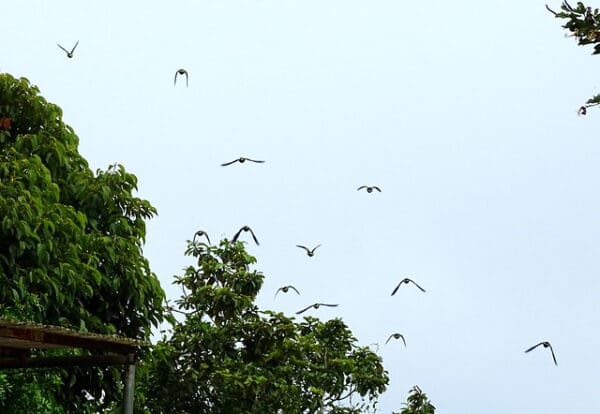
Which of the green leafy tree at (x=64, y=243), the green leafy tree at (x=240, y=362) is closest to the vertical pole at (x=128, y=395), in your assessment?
the green leafy tree at (x=64, y=243)

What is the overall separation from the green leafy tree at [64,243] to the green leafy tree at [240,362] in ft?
9.68

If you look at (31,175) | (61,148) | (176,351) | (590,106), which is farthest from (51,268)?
(590,106)

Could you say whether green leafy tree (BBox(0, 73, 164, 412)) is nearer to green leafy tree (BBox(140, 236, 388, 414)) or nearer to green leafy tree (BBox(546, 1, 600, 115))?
green leafy tree (BBox(140, 236, 388, 414))

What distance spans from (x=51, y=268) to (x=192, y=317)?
610cm

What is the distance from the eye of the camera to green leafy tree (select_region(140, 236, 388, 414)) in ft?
65.3

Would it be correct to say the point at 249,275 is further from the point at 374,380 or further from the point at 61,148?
the point at 61,148

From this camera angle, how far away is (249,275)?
68.4 ft

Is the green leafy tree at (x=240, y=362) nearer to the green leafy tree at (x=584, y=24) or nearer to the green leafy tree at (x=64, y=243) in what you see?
the green leafy tree at (x=64, y=243)

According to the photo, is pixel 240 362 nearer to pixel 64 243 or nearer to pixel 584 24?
pixel 64 243

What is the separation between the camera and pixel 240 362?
20.2 metres

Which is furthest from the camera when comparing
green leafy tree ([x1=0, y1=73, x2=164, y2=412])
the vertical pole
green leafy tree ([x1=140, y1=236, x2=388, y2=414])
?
green leafy tree ([x1=140, y1=236, x2=388, y2=414])

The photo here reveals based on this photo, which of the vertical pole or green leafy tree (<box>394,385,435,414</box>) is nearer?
the vertical pole

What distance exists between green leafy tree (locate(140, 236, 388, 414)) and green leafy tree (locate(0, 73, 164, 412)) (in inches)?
116

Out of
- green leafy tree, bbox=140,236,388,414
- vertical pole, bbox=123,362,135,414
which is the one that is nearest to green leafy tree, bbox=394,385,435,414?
green leafy tree, bbox=140,236,388,414
